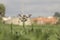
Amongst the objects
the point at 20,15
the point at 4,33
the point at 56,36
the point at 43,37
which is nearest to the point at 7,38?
the point at 4,33

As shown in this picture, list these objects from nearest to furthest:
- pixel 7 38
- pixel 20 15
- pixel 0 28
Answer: pixel 7 38
pixel 0 28
pixel 20 15

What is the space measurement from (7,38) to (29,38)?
219 millimetres

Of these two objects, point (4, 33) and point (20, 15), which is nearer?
point (4, 33)

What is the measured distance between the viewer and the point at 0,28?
246 cm

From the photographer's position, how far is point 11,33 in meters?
2.36

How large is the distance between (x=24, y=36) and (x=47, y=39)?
241mm

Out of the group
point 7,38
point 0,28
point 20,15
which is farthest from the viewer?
point 20,15

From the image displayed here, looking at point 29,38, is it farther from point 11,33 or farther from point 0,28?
point 0,28

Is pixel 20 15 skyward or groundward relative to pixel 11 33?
skyward

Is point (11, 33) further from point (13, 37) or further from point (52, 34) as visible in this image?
point (52, 34)

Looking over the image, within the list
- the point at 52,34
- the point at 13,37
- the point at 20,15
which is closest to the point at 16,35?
the point at 13,37

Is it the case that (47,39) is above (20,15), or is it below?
below

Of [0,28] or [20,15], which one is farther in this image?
[20,15]

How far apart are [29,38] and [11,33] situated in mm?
195
